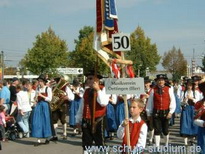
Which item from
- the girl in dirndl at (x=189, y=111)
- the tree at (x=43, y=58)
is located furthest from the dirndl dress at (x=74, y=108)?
the tree at (x=43, y=58)

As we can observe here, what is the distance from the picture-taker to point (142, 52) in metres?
57.4

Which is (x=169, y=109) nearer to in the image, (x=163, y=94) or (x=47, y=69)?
(x=163, y=94)

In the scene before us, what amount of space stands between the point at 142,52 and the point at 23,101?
46.2 meters

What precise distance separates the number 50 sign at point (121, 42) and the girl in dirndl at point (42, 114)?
199 inches

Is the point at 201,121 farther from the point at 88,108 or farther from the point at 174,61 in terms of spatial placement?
the point at 174,61

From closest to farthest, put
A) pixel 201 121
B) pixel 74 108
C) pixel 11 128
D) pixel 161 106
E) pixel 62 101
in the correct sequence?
pixel 201 121, pixel 161 106, pixel 62 101, pixel 11 128, pixel 74 108

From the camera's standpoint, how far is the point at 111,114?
39.0ft

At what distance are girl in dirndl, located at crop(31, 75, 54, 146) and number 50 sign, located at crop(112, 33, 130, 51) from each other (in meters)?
5.05

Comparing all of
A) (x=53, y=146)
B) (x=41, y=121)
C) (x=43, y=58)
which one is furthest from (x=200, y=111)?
(x=43, y=58)

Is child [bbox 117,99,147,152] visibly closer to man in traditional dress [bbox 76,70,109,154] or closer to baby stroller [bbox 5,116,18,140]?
man in traditional dress [bbox 76,70,109,154]

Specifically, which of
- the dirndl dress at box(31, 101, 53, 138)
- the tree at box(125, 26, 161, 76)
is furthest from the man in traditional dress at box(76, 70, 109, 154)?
the tree at box(125, 26, 161, 76)

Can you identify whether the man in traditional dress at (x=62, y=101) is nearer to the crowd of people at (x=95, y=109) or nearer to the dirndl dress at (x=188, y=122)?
the crowd of people at (x=95, y=109)

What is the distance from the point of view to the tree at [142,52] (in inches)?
2241

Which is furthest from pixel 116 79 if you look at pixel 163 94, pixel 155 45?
pixel 155 45
